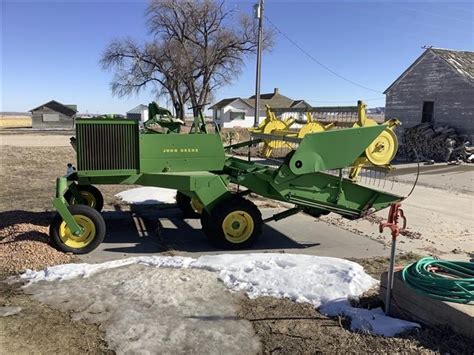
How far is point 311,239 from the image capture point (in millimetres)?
7484

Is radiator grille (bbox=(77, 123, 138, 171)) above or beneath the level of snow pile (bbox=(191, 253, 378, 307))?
above

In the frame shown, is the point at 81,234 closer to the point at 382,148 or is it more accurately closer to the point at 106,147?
the point at 106,147

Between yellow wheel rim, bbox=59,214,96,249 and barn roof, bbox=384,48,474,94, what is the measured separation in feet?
63.0

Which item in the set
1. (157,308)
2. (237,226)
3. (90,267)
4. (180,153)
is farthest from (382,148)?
(90,267)

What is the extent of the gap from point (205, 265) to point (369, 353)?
243 cm

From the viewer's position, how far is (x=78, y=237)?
6.20 m

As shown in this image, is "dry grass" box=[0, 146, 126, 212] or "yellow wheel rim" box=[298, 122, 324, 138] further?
"dry grass" box=[0, 146, 126, 212]

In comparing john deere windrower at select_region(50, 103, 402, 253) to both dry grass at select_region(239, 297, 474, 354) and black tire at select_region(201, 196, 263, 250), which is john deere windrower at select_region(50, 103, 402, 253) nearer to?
black tire at select_region(201, 196, 263, 250)

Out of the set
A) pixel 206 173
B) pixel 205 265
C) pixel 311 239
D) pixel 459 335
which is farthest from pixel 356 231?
pixel 459 335

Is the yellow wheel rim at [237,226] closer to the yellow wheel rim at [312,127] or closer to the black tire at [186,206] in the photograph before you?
the black tire at [186,206]

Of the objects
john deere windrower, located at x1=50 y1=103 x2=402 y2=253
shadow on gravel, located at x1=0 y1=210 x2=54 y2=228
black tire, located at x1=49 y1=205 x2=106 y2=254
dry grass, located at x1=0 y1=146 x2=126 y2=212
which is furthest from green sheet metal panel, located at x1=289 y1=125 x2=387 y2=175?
dry grass, located at x1=0 y1=146 x2=126 y2=212

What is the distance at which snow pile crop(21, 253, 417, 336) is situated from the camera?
432cm

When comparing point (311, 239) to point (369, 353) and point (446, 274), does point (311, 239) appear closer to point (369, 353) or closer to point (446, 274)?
point (446, 274)

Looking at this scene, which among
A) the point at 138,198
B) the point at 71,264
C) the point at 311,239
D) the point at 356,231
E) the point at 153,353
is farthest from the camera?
the point at 138,198
